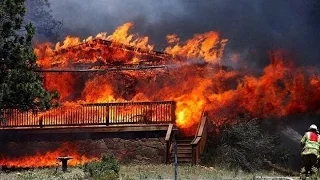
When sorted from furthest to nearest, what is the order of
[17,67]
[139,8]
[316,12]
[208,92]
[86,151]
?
[139,8] → [316,12] → [208,92] → [86,151] → [17,67]

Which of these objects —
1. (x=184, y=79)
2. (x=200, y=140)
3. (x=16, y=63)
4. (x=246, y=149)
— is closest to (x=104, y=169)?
(x=16, y=63)

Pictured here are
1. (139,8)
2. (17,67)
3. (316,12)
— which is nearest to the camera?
(17,67)

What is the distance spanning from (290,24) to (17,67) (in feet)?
47.7

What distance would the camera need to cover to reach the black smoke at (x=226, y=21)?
90.3 feet

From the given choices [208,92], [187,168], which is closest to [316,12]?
[208,92]

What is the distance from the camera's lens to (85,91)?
28359 millimetres

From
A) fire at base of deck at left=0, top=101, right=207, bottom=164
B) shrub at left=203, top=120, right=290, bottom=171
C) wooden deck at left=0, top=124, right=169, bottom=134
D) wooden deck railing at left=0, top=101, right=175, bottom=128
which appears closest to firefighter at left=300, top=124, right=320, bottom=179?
shrub at left=203, top=120, right=290, bottom=171

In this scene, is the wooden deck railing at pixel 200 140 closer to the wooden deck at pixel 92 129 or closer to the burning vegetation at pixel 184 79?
the burning vegetation at pixel 184 79

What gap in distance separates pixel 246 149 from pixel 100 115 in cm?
706

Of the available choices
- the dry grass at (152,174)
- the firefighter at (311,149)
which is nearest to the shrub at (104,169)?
the dry grass at (152,174)

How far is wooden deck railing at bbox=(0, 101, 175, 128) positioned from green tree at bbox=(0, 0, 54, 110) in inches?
194

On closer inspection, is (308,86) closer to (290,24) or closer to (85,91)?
→ (290,24)

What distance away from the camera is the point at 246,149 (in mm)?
22641

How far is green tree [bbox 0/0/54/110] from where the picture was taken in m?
19.7
